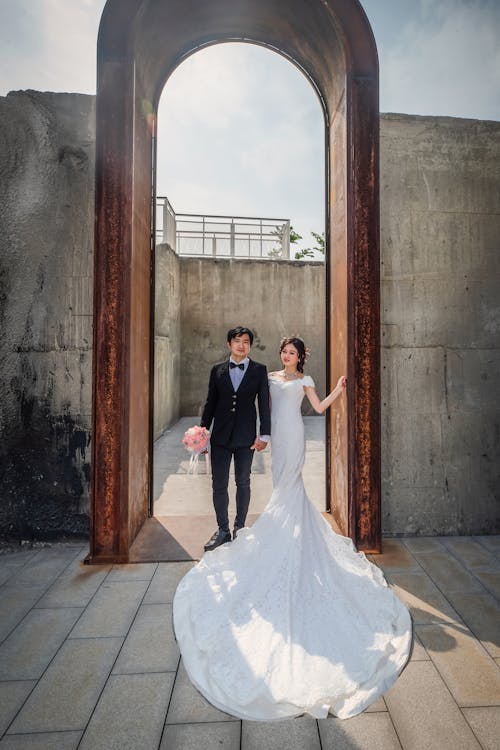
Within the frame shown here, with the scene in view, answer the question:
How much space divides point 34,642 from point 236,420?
1960 millimetres

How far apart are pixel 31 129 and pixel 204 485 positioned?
4195mm

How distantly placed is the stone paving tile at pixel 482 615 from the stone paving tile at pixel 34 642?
2.36 m

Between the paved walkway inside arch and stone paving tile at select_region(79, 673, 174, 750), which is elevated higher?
the paved walkway inside arch

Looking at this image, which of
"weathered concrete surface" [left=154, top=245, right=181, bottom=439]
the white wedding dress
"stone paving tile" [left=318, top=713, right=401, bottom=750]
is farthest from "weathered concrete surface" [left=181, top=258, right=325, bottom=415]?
"stone paving tile" [left=318, top=713, right=401, bottom=750]

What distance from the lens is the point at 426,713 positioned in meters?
1.86

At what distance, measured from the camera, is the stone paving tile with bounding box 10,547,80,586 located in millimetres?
3123

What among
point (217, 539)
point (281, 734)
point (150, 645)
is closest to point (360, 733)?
point (281, 734)

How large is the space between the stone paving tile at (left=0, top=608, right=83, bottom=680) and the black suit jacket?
1604mm

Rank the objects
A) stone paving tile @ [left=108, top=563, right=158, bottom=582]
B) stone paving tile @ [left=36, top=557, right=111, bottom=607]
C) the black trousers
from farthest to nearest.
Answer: the black trousers → stone paving tile @ [left=108, top=563, right=158, bottom=582] → stone paving tile @ [left=36, top=557, right=111, bottom=607]

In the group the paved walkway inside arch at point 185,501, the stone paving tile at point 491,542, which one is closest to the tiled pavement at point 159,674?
the paved walkway inside arch at point 185,501

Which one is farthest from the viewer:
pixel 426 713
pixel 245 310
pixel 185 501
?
pixel 245 310

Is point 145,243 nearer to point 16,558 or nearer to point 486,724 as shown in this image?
point 16,558

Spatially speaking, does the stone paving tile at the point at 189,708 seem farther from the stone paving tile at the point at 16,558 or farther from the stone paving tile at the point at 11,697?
the stone paving tile at the point at 16,558

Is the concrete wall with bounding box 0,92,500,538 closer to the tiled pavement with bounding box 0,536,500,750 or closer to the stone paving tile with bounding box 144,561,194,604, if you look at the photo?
the tiled pavement with bounding box 0,536,500,750
